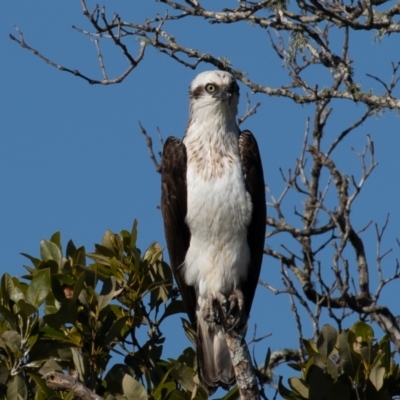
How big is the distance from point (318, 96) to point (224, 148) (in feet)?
4.27

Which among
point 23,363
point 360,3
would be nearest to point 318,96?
point 360,3

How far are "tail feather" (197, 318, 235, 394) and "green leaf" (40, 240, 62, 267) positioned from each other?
3.62 feet

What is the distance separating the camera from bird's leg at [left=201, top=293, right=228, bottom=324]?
266 inches

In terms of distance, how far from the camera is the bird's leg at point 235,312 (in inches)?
256

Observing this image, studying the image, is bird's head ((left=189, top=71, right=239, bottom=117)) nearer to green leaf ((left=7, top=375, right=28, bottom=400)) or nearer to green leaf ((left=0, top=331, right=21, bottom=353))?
green leaf ((left=0, top=331, right=21, bottom=353))

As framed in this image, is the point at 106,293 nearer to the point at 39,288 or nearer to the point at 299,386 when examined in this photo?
the point at 39,288

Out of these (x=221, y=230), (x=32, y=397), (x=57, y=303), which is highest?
(x=221, y=230)

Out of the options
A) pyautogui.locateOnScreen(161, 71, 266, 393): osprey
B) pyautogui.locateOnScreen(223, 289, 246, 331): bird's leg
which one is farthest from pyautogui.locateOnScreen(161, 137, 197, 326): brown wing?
pyautogui.locateOnScreen(223, 289, 246, 331): bird's leg

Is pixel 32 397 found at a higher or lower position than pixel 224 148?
lower

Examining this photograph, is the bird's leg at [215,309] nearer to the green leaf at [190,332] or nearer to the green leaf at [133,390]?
the green leaf at [190,332]

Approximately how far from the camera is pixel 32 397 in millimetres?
5555

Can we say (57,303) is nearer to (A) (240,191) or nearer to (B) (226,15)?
(A) (240,191)

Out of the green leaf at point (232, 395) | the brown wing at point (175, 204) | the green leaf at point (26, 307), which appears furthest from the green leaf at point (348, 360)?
the green leaf at point (26, 307)

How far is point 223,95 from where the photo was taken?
24.1ft
